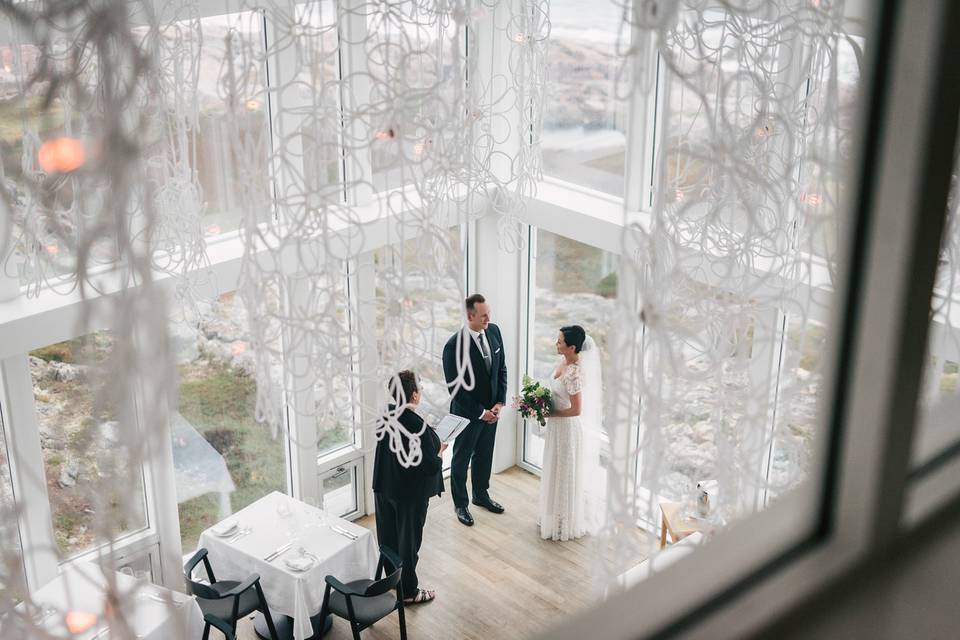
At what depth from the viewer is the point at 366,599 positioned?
15.1 feet

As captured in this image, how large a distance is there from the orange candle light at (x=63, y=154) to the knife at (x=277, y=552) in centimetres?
319

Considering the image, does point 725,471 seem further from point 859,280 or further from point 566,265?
point 566,265

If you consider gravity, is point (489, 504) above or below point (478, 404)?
below

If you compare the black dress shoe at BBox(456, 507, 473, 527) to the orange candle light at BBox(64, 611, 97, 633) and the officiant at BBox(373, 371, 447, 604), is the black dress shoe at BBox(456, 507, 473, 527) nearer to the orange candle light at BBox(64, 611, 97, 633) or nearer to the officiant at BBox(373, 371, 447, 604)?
the officiant at BBox(373, 371, 447, 604)

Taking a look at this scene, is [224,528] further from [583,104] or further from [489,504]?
[583,104]

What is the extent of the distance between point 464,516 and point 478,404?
0.67 meters

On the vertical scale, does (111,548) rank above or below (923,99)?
below

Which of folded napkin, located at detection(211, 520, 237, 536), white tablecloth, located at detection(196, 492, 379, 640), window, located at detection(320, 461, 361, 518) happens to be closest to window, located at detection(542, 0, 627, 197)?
window, located at detection(320, 461, 361, 518)

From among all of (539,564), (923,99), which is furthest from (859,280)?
(539,564)

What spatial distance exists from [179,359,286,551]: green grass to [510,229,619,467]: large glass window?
1.62m

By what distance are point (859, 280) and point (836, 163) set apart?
1.54 meters

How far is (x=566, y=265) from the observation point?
5.63m

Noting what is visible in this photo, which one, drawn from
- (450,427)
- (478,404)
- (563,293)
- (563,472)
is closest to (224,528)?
(450,427)

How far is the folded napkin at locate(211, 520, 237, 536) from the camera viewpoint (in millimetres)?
4660
